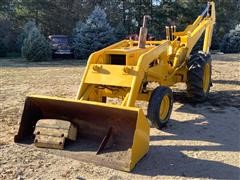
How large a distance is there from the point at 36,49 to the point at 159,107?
509 inches

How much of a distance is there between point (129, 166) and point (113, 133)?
68 centimetres

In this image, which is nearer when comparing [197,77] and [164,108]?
[164,108]

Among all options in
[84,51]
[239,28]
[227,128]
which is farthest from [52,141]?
[239,28]

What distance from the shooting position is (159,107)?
580 cm

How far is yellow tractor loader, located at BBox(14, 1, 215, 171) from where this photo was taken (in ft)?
15.7

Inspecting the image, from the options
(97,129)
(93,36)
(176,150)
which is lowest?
(176,150)

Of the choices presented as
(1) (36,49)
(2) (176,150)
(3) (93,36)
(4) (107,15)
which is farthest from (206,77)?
(4) (107,15)

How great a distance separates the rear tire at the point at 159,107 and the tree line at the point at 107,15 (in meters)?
16.5

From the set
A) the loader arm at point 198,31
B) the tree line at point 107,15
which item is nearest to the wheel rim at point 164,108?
the loader arm at point 198,31

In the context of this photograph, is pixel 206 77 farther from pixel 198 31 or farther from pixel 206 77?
pixel 198 31

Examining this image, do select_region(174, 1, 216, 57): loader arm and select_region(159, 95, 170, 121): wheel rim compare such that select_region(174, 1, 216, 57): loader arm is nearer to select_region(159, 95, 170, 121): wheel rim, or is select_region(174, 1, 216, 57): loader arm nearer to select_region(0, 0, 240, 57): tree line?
select_region(159, 95, 170, 121): wheel rim

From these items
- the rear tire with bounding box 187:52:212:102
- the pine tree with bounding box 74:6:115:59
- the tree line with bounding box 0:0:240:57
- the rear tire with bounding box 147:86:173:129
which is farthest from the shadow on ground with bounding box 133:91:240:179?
the tree line with bounding box 0:0:240:57

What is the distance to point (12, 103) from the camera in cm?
781

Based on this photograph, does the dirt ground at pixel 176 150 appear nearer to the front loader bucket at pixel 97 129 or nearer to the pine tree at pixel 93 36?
the front loader bucket at pixel 97 129
